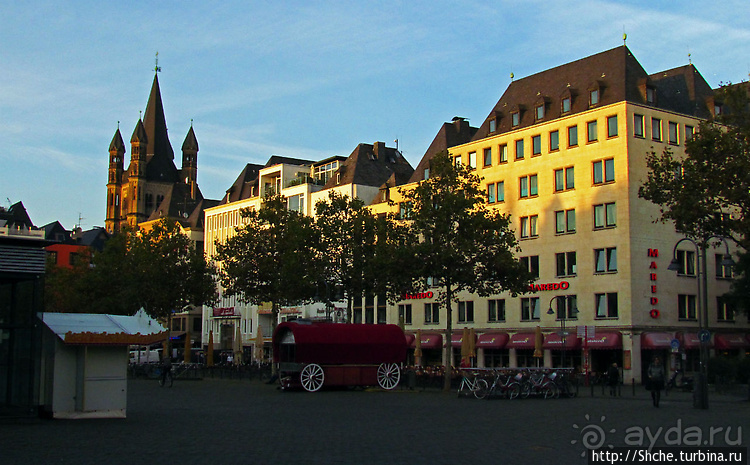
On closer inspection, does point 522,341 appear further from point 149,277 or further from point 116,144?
point 116,144

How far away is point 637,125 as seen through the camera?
63.3m

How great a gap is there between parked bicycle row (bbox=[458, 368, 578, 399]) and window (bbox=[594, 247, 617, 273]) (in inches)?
1000

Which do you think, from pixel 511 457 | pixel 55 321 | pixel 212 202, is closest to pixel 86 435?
pixel 55 321

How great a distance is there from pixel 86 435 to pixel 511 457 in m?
9.96

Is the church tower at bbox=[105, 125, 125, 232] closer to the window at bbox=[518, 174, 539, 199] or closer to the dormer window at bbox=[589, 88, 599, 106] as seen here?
the window at bbox=[518, 174, 539, 199]

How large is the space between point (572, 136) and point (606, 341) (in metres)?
15.3

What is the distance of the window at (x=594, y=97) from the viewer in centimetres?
6706

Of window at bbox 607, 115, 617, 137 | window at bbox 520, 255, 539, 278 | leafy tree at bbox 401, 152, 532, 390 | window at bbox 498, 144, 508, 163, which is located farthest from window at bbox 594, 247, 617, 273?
leafy tree at bbox 401, 152, 532, 390

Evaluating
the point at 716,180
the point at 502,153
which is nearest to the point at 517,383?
the point at 716,180

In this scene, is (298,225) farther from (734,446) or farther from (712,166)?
(734,446)

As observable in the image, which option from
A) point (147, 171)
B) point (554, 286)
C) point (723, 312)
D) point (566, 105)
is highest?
point (147, 171)

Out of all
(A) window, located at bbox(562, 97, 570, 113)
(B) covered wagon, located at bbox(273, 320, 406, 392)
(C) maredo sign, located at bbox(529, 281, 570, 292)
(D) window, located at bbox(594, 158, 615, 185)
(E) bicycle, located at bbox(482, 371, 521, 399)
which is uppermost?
(A) window, located at bbox(562, 97, 570, 113)

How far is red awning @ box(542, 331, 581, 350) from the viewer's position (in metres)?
63.3

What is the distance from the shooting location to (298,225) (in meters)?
59.6
